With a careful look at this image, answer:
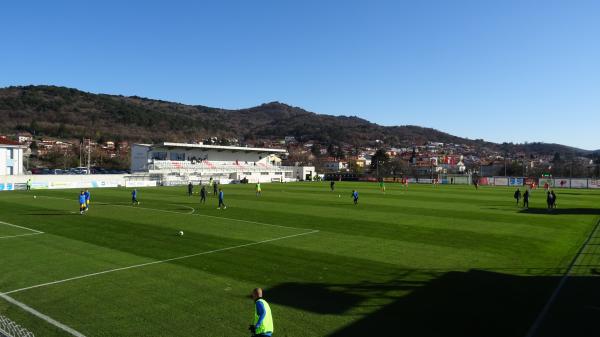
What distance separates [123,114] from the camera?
18300 cm

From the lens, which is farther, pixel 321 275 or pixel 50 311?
pixel 321 275

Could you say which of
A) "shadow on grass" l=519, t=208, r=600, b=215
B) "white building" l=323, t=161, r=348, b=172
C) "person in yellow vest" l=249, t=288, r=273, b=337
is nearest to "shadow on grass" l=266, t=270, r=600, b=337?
"person in yellow vest" l=249, t=288, r=273, b=337

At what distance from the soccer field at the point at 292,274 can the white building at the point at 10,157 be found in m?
45.9

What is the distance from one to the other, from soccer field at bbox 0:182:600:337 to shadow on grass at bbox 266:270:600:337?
0.05 m

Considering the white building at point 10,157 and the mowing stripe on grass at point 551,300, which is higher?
the white building at point 10,157

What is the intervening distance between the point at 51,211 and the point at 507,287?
99.9 ft

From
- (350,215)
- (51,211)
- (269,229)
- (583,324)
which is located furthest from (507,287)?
(51,211)

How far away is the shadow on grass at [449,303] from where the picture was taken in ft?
31.8

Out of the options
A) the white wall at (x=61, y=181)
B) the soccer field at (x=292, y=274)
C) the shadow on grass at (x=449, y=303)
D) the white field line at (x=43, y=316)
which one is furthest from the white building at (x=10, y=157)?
the shadow on grass at (x=449, y=303)

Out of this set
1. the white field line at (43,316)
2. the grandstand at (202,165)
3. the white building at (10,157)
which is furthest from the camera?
the grandstand at (202,165)

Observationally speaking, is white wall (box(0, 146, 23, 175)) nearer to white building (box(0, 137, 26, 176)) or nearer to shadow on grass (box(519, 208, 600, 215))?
white building (box(0, 137, 26, 176))

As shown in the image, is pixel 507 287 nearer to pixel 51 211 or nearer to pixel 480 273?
pixel 480 273

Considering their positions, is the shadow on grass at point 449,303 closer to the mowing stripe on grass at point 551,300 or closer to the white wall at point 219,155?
the mowing stripe on grass at point 551,300

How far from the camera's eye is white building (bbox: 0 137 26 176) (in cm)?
6494
